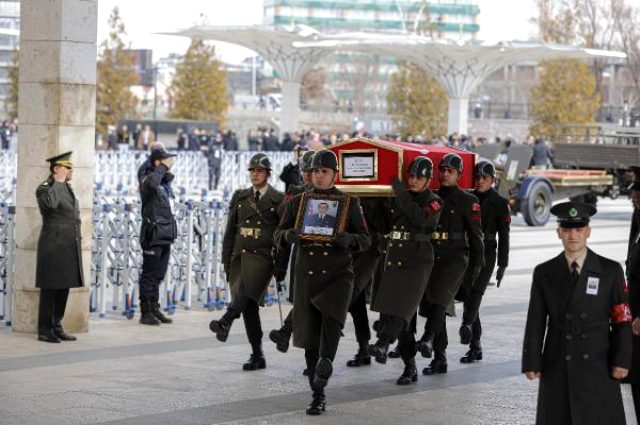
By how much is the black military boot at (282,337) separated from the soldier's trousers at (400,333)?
726 mm

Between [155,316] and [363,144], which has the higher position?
[363,144]

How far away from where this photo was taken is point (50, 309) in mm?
12688

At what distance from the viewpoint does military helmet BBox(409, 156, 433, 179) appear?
1084 centimetres

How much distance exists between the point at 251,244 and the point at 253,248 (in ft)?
0.12

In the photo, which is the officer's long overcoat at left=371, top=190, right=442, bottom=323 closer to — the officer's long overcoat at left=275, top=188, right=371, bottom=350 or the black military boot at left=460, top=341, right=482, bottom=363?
the officer's long overcoat at left=275, top=188, right=371, bottom=350

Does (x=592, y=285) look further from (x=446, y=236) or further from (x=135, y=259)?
(x=135, y=259)

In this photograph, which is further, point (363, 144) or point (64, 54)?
point (64, 54)

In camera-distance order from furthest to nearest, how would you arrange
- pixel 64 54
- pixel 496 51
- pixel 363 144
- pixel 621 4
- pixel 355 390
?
pixel 621 4
pixel 496 51
pixel 64 54
pixel 363 144
pixel 355 390

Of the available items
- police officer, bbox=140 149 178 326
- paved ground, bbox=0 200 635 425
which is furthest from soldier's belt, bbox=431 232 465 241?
police officer, bbox=140 149 178 326

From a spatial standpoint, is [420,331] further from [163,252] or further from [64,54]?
[64,54]

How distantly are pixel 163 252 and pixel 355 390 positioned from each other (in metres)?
3.80

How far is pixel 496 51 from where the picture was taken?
2122 inches

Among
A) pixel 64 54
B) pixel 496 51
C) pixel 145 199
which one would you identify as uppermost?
pixel 496 51

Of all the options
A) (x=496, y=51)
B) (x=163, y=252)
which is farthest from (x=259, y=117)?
(x=163, y=252)
